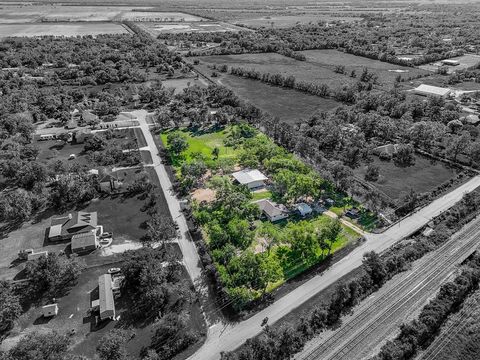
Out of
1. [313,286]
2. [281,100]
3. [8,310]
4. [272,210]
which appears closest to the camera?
[8,310]

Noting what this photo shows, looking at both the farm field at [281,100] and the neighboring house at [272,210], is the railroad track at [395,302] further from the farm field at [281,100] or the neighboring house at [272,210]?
the farm field at [281,100]

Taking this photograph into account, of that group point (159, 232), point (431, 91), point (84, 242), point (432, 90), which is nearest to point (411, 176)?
point (159, 232)

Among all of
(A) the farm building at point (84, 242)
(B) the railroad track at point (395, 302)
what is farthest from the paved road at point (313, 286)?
(A) the farm building at point (84, 242)

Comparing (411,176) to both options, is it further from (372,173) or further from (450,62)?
(450,62)

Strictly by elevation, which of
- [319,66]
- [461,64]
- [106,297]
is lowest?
[319,66]

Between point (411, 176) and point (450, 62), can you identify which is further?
point (450, 62)

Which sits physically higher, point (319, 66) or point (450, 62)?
point (450, 62)
